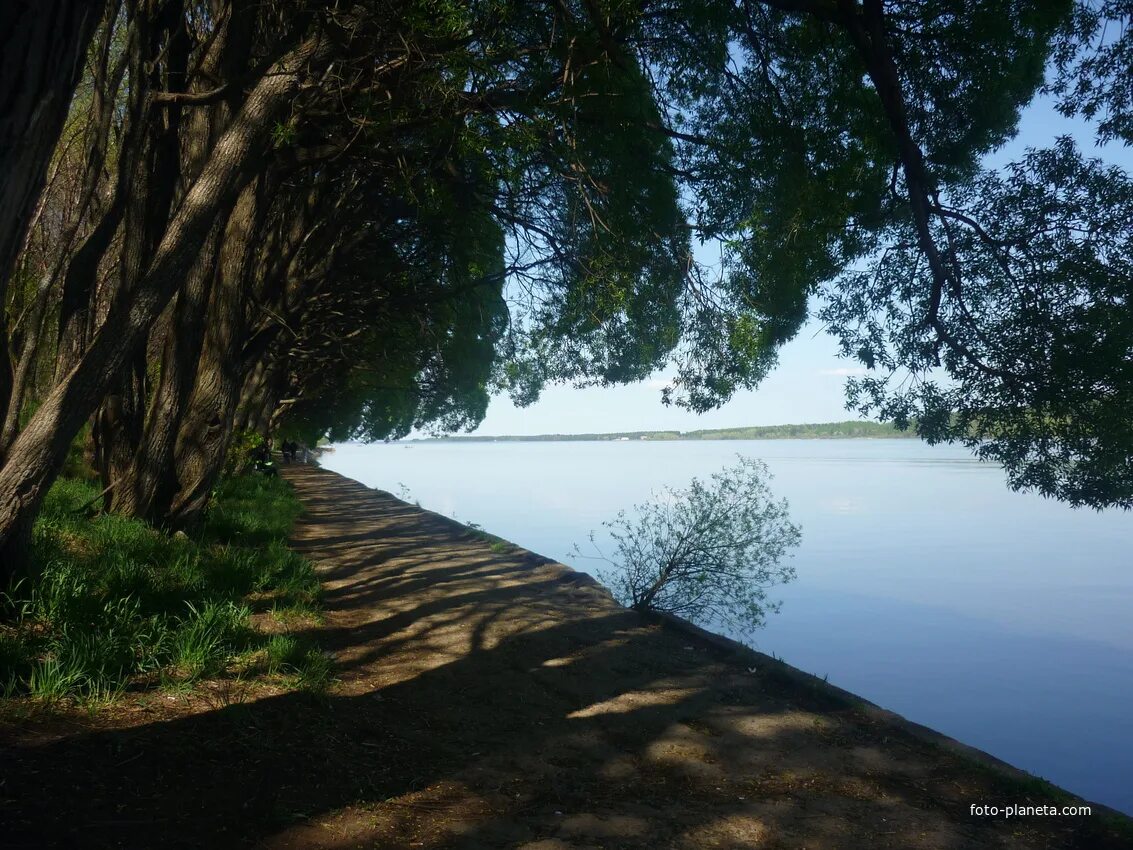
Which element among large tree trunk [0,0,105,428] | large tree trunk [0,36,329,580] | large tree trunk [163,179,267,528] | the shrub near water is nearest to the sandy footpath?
the shrub near water

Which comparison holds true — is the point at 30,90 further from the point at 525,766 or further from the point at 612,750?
the point at 612,750

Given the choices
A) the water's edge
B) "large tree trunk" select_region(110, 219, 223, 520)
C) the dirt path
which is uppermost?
"large tree trunk" select_region(110, 219, 223, 520)

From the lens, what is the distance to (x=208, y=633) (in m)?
5.02

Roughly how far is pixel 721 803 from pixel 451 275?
9.23m

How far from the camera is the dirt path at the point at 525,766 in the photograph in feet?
11.2

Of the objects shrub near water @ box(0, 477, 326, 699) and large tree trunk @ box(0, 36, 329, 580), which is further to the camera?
large tree trunk @ box(0, 36, 329, 580)

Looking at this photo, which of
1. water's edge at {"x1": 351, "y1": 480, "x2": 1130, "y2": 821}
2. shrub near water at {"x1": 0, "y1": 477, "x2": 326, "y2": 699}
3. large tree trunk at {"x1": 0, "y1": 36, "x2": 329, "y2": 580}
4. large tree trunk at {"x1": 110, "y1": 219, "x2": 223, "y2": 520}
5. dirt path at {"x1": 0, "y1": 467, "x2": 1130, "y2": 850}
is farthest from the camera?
large tree trunk at {"x1": 110, "y1": 219, "x2": 223, "y2": 520}

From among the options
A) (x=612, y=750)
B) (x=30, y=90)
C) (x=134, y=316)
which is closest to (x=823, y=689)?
(x=612, y=750)

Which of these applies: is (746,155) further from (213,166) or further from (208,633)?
(208,633)

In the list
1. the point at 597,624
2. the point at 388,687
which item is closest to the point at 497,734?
the point at 388,687

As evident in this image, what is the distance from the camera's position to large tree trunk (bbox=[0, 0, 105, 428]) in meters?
2.13

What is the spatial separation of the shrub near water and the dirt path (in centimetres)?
51

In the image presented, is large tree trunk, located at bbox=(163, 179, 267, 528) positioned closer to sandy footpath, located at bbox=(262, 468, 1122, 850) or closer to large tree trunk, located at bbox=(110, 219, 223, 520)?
large tree trunk, located at bbox=(110, 219, 223, 520)

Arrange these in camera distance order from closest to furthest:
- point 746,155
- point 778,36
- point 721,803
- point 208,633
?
1. point 721,803
2. point 208,633
3. point 746,155
4. point 778,36
